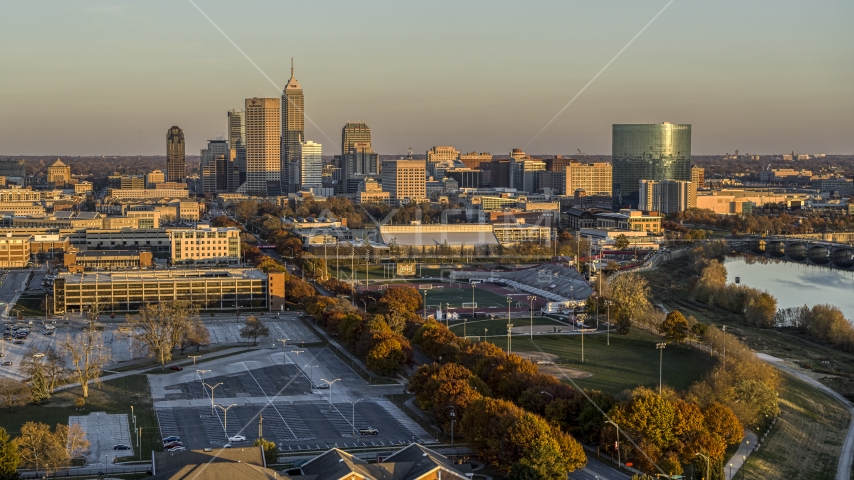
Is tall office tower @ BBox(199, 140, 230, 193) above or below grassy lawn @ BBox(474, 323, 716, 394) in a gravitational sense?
above

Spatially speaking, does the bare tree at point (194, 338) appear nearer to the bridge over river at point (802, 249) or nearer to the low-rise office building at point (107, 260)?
the low-rise office building at point (107, 260)

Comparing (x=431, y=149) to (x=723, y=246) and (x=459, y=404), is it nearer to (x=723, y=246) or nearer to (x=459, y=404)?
(x=723, y=246)

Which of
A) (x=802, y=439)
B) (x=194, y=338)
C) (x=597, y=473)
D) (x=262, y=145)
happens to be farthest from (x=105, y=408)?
(x=262, y=145)

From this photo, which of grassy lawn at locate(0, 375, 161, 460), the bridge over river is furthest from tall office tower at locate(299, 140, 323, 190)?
grassy lawn at locate(0, 375, 161, 460)

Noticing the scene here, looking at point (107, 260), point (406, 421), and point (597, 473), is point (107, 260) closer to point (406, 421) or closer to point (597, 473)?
point (406, 421)

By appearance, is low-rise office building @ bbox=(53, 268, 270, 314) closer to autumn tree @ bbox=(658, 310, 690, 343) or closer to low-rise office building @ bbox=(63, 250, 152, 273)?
low-rise office building @ bbox=(63, 250, 152, 273)

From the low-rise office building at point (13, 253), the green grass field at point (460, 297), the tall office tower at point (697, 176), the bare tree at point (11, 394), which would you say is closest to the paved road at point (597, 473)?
the bare tree at point (11, 394)

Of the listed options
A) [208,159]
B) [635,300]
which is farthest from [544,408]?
[208,159]
